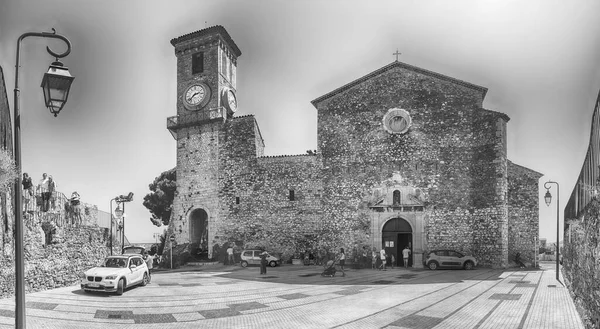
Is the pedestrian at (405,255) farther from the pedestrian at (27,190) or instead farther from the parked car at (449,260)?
the pedestrian at (27,190)

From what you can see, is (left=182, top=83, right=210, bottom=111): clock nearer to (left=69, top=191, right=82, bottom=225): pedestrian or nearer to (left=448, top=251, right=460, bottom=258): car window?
(left=69, top=191, right=82, bottom=225): pedestrian

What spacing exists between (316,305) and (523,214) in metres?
18.8

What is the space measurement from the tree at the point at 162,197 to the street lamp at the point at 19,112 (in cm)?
3964

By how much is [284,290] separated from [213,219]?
15.4 meters

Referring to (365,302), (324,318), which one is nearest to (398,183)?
(365,302)

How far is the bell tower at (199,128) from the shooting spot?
31.8 m

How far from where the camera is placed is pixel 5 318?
10984mm

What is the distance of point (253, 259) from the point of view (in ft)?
95.1

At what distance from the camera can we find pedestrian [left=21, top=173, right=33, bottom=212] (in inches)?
598

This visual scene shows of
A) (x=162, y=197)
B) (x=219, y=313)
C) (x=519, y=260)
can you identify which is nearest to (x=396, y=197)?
(x=519, y=260)

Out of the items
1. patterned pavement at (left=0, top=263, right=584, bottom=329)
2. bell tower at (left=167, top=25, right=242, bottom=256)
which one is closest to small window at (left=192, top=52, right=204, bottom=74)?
bell tower at (left=167, top=25, right=242, bottom=256)

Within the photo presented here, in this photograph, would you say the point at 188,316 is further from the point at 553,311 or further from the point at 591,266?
the point at 553,311

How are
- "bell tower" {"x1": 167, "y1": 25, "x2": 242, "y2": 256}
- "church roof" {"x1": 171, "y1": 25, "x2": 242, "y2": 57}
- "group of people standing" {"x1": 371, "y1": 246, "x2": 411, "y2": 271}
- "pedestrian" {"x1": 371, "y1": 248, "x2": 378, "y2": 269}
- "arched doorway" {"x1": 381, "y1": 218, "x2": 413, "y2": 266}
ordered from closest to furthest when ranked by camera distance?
"group of people standing" {"x1": 371, "y1": 246, "x2": 411, "y2": 271}, "pedestrian" {"x1": 371, "y1": 248, "x2": 378, "y2": 269}, "arched doorway" {"x1": 381, "y1": 218, "x2": 413, "y2": 266}, "bell tower" {"x1": 167, "y1": 25, "x2": 242, "y2": 256}, "church roof" {"x1": 171, "y1": 25, "x2": 242, "y2": 57}

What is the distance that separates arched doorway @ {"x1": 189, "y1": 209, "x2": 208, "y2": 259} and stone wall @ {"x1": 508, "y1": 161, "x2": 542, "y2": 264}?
1992cm
